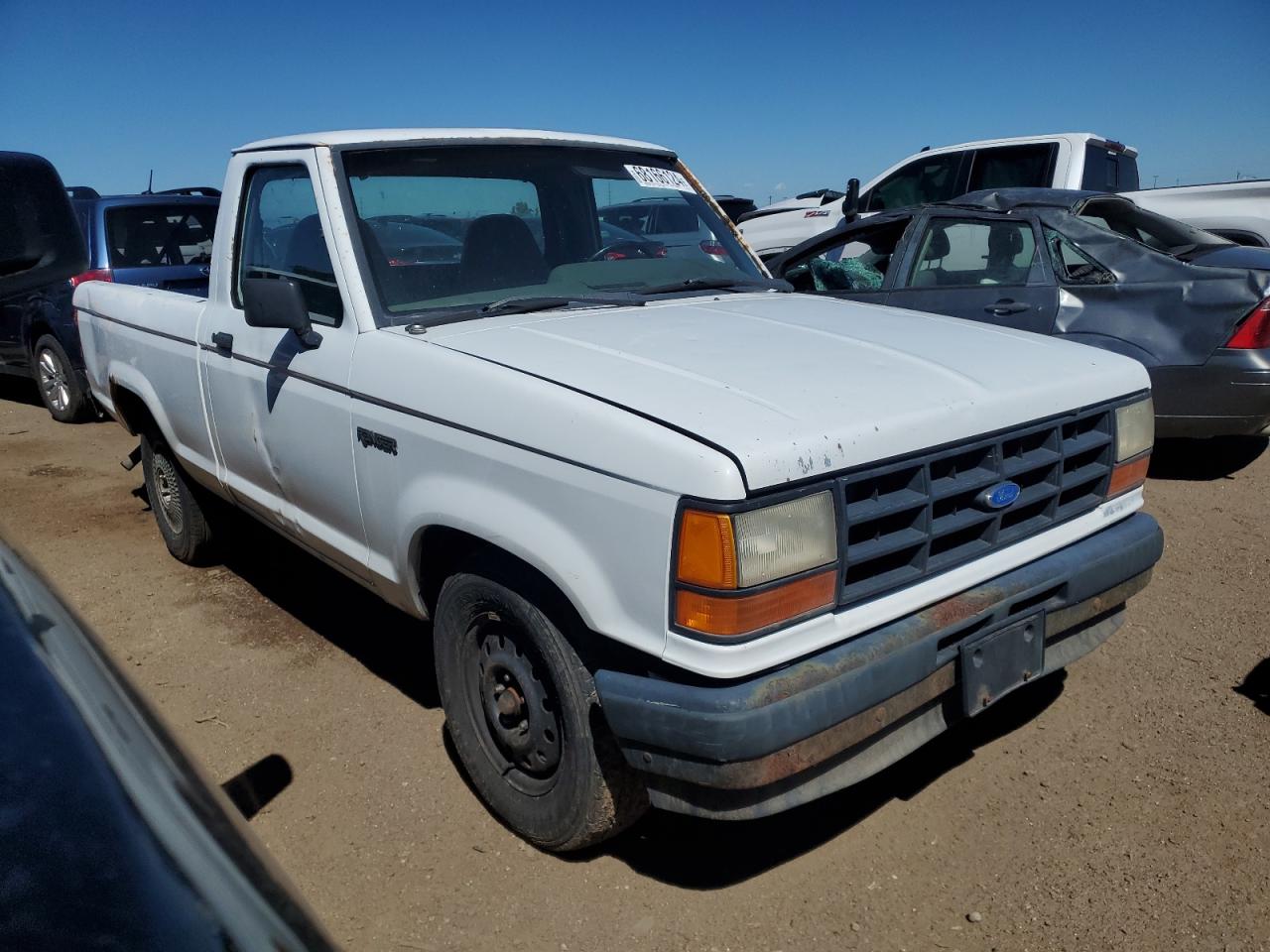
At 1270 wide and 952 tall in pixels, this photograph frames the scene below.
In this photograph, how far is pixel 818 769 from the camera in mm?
2246

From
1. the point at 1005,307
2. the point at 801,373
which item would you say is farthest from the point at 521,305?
the point at 1005,307

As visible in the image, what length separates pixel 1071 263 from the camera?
5.64 m

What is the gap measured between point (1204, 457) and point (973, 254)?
217cm

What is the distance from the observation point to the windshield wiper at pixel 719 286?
345cm

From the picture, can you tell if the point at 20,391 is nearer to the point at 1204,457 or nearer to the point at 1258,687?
the point at 1204,457

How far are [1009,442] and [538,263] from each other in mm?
1716

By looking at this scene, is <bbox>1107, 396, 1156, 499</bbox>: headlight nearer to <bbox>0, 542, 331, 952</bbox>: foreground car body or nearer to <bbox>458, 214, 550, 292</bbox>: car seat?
<bbox>458, 214, 550, 292</bbox>: car seat

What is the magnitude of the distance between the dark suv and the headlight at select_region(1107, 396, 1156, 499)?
6.09 meters

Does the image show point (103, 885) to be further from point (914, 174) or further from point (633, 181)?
point (914, 174)

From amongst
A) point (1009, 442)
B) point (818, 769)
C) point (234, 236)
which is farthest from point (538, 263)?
point (818, 769)

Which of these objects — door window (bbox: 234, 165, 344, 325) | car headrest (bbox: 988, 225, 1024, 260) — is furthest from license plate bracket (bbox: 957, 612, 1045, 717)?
car headrest (bbox: 988, 225, 1024, 260)

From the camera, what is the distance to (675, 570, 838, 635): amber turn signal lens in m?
2.01

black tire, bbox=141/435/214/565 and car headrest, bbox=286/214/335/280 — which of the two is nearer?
car headrest, bbox=286/214/335/280

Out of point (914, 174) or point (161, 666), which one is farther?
point (914, 174)
